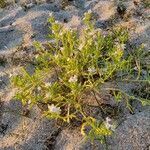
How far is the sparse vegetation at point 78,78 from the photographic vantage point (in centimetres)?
346

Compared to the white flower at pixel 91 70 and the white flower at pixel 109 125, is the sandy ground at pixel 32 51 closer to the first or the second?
the white flower at pixel 109 125

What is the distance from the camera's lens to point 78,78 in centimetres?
379

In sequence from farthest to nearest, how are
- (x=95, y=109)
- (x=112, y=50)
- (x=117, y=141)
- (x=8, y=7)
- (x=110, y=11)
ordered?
(x=8, y=7) < (x=110, y=11) < (x=112, y=50) < (x=95, y=109) < (x=117, y=141)

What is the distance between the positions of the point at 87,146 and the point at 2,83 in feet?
4.11

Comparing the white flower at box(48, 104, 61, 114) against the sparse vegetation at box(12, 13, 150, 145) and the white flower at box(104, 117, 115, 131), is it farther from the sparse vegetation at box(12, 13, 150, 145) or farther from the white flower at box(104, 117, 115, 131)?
the white flower at box(104, 117, 115, 131)

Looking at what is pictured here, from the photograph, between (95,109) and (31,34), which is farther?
(31,34)

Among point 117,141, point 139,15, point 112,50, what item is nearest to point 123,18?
point 139,15

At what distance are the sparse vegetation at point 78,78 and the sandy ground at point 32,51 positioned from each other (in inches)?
4.8

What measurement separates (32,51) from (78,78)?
2.89ft

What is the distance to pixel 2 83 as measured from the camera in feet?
13.5

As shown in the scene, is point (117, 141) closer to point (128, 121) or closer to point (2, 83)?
point (128, 121)

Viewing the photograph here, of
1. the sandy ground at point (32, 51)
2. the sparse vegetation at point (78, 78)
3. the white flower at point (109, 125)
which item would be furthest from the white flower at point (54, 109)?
the white flower at point (109, 125)

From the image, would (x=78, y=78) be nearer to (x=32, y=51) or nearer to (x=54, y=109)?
(x=54, y=109)

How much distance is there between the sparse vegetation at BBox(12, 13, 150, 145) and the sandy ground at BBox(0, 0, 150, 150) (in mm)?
122
